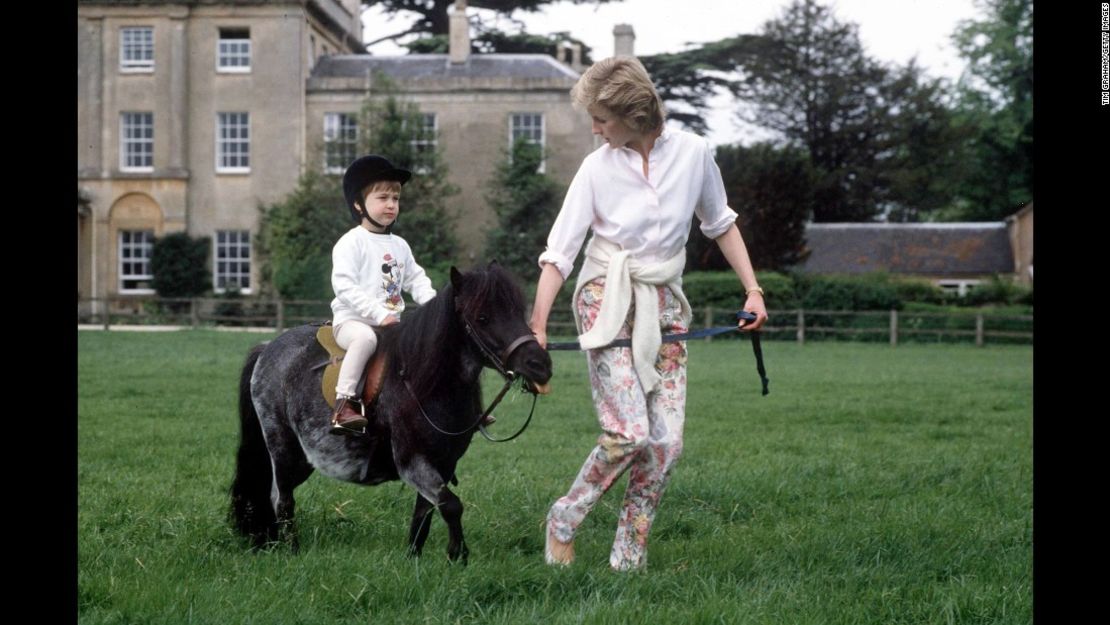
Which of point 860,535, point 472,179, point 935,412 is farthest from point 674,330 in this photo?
point 472,179

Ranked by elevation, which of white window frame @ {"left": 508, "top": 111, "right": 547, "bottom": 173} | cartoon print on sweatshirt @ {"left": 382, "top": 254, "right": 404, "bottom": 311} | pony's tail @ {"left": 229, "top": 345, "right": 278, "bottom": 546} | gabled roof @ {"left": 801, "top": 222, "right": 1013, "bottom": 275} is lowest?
pony's tail @ {"left": 229, "top": 345, "right": 278, "bottom": 546}

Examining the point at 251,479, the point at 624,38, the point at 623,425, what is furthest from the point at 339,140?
the point at 623,425

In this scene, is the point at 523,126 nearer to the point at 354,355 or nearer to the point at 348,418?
the point at 354,355

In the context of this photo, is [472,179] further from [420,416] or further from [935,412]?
[420,416]

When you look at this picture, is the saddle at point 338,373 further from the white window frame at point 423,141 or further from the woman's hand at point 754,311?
the white window frame at point 423,141

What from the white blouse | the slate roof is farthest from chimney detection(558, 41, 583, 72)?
the white blouse

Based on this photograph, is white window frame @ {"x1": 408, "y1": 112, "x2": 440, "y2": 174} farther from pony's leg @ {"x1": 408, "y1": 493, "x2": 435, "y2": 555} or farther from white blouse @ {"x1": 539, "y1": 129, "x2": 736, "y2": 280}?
white blouse @ {"x1": 539, "y1": 129, "x2": 736, "y2": 280}

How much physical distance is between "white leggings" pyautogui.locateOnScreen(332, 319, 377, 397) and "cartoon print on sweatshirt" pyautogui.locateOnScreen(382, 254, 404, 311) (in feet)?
0.56

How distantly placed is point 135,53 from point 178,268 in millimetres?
7399

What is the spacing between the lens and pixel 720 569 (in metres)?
5.34

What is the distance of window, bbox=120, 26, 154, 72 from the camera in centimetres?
4056

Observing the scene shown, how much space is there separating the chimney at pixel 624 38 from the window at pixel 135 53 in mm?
15576

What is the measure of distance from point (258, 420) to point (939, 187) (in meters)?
49.9

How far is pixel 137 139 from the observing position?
135 feet
